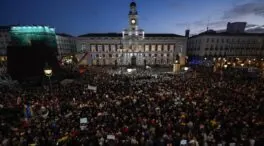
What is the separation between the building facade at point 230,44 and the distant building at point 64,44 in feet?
191

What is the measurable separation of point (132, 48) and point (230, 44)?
3749cm

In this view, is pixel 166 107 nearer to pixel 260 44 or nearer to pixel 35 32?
pixel 35 32

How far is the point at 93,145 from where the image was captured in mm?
8867

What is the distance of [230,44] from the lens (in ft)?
211

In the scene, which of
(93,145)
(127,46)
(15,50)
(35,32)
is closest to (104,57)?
(127,46)

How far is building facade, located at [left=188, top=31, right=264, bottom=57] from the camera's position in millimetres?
63062

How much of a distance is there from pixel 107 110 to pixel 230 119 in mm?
8827

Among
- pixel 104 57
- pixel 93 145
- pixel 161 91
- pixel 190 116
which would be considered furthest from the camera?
pixel 104 57

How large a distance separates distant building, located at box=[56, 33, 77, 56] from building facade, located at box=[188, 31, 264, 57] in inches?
2296

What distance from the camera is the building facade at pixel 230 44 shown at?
63062 millimetres

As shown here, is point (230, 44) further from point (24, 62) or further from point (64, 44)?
point (64, 44)

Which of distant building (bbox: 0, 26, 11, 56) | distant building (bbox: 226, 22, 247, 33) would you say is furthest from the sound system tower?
distant building (bbox: 226, 22, 247, 33)

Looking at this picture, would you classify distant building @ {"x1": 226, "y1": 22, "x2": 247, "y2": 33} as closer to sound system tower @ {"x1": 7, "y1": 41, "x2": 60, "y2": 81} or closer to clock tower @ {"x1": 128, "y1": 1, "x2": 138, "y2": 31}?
clock tower @ {"x1": 128, "y1": 1, "x2": 138, "y2": 31}

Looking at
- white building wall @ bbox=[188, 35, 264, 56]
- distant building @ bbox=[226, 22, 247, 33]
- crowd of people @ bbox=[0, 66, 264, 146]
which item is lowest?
crowd of people @ bbox=[0, 66, 264, 146]
